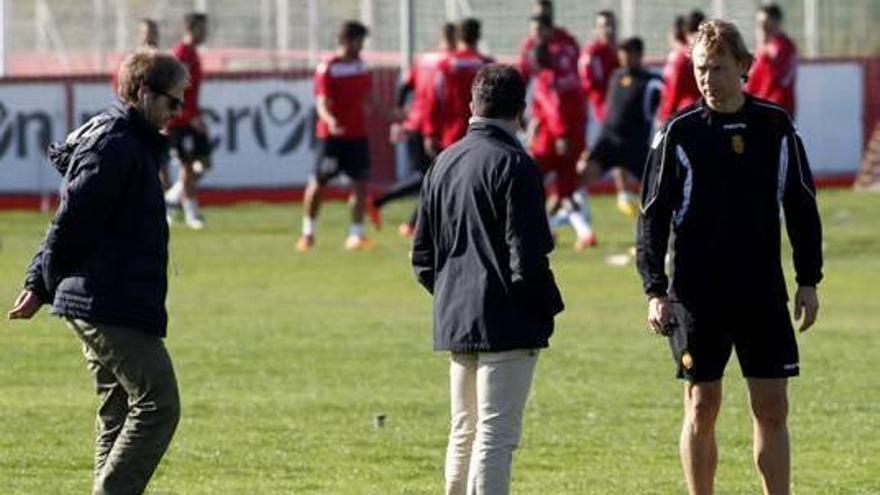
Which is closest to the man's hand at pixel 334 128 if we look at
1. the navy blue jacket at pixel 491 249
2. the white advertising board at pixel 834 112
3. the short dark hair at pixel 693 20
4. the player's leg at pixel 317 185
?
the player's leg at pixel 317 185

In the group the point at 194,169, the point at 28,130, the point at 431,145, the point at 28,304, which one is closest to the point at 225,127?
the point at 28,130

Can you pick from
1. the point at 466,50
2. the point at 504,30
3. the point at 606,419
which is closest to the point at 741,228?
the point at 606,419

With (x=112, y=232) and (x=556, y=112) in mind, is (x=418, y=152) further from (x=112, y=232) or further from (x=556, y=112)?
(x=112, y=232)

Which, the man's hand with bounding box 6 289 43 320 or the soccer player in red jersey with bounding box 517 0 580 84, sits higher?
the soccer player in red jersey with bounding box 517 0 580 84

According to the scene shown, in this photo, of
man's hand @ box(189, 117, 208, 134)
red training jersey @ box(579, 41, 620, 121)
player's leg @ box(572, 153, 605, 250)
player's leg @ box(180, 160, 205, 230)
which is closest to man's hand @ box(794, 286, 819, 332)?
player's leg @ box(572, 153, 605, 250)

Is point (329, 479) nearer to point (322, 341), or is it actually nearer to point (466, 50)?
point (322, 341)

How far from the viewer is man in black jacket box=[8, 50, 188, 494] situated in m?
9.67

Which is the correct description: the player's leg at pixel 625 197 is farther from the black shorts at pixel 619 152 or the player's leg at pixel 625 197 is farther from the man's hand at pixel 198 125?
the man's hand at pixel 198 125

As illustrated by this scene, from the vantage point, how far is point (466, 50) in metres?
24.6

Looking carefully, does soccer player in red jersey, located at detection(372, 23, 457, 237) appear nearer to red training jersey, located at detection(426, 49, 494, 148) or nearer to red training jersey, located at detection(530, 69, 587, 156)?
red training jersey, located at detection(426, 49, 494, 148)

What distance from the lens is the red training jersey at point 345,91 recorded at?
25266mm

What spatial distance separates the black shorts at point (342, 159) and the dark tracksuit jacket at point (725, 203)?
611 inches

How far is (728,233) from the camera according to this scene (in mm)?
9797

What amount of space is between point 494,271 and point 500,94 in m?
0.65
